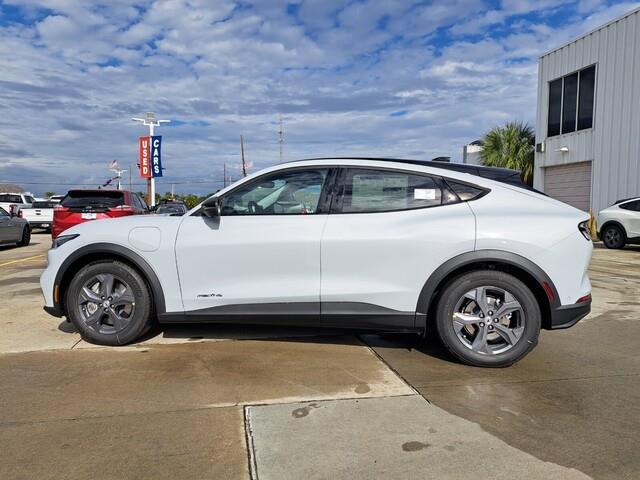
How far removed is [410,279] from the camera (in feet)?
13.5

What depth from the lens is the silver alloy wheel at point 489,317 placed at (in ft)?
13.4

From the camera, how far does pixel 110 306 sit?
457cm

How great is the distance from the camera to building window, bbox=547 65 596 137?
18406 millimetres

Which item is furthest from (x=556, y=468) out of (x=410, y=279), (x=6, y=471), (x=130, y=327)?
(x=130, y=327)

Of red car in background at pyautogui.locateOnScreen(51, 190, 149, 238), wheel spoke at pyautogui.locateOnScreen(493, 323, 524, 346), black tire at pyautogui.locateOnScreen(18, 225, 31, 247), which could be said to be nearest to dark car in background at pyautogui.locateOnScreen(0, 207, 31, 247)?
black tire at pyautogui.locateOnScreen(18, 225, 31, 247)

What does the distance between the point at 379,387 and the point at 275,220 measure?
1.56 metres

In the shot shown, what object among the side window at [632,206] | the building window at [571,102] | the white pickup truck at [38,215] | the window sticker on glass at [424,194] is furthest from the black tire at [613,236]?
the white pickup truck at [38,215]

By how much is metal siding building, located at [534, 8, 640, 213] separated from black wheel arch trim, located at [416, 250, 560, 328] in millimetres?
15117

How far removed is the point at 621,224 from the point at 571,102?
7.64 m

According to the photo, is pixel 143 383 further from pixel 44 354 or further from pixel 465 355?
pixel 465 355

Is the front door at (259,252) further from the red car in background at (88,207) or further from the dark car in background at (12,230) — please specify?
the dark car in background at (12,230)

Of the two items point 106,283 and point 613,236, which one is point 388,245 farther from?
point 613,236

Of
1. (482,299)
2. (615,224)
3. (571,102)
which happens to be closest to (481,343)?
(482,299)

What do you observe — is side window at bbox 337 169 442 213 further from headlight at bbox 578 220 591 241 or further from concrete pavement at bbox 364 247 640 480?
concrete pavement at bbox 364 247 640 480
